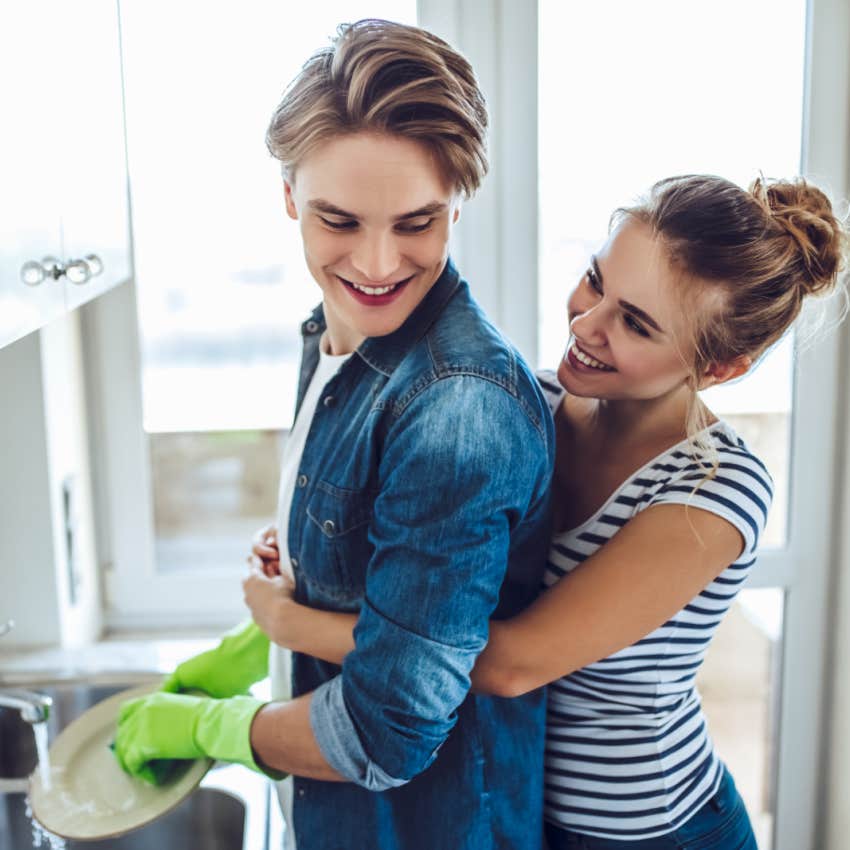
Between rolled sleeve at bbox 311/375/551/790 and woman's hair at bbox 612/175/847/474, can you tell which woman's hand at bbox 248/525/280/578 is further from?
woman's hair at bbox 612/175/847/474

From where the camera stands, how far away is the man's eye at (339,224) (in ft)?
3.04

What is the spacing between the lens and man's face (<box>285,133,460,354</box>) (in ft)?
2.91

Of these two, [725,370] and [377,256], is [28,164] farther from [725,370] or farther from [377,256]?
[725,370]

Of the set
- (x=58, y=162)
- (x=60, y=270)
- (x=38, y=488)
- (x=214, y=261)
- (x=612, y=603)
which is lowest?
(x=38, y=488)

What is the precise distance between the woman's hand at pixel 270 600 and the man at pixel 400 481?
0.03m

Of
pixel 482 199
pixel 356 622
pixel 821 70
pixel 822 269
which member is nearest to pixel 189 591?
pixel 482 199

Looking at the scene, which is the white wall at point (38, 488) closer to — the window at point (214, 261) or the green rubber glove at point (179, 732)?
the window at point (214, 261)

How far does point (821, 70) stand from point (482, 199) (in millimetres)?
590

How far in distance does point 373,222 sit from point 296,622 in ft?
1.34

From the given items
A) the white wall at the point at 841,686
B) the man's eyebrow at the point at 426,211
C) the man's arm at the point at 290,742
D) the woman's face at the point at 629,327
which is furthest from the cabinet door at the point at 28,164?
the white wall at the point at 841,686

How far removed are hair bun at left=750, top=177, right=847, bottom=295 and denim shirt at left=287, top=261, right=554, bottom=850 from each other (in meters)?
0.32

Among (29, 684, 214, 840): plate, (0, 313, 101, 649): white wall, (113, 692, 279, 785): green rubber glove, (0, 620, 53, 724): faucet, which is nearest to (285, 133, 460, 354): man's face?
(113, 692, 279, 785): green rubber glove

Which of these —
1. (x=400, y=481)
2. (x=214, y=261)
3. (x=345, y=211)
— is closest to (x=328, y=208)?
(x=345, y=211)

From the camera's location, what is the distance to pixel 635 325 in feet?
3.56
